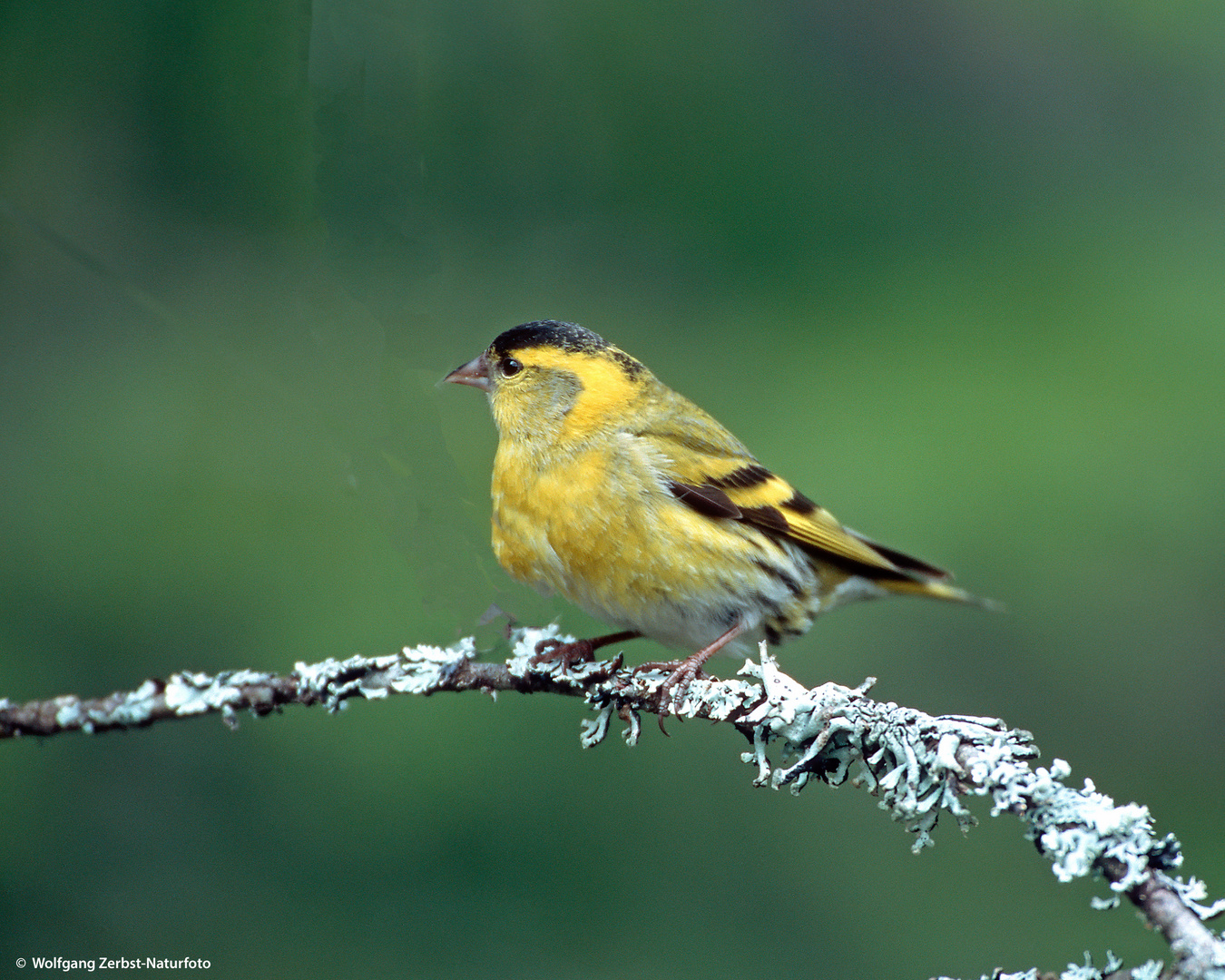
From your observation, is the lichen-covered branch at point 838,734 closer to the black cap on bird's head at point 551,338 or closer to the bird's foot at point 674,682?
the bird's foot at point 674,682

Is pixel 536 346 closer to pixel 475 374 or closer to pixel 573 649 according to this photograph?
pixel 475 374

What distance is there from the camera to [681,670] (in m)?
2.00

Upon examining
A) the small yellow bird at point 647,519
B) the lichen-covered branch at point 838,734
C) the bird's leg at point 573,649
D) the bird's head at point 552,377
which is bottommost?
the lichen-covered branch at point 838,734

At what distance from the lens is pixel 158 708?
1614 mm

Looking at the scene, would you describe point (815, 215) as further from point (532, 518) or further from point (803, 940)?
point (803, 940)

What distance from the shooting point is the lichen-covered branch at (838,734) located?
1.13 m

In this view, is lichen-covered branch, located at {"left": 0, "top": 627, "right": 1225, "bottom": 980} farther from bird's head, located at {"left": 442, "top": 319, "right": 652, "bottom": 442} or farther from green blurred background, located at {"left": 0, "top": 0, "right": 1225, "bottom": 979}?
bird's head, located at {"left": 442, "top": 319, "right": 652, "bottom": 442}

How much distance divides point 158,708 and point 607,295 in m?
2.75

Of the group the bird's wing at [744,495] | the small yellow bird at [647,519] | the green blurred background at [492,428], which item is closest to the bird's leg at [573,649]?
the small yellow bird at [647,519]

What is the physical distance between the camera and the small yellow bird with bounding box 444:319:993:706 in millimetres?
2340

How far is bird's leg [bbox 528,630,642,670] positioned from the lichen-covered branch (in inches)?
1.5

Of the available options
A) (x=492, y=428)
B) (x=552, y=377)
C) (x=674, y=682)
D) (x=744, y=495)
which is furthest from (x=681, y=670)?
(x=492, y=428)

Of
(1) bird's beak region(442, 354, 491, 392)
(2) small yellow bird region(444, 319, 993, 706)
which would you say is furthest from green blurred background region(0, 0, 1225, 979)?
(2) small yellow bird region(444, 319, 993, 706)

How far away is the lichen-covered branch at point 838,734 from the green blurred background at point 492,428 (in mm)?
245
